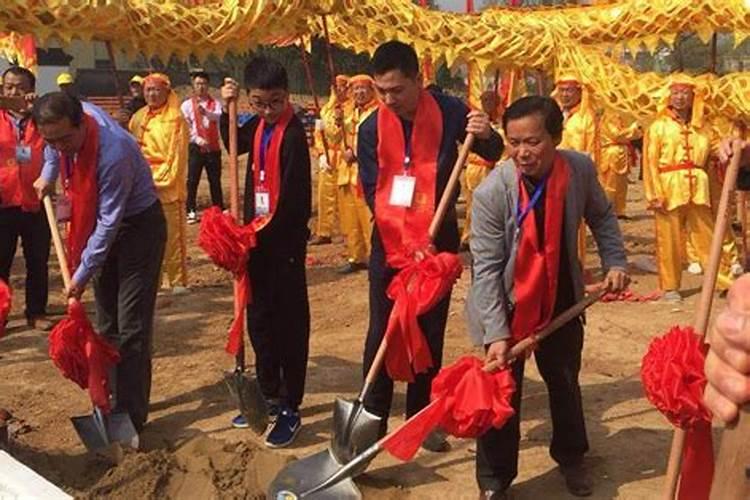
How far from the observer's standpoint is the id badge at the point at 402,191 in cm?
416

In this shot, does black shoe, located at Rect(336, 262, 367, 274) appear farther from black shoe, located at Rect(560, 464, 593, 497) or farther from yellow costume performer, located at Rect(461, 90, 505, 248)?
black shoe, located at Rect(560, 464, 593, 497)

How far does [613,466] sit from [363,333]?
282 cm

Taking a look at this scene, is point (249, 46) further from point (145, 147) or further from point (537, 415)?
point (537, 415)

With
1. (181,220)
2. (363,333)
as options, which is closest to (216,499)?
(363,333)

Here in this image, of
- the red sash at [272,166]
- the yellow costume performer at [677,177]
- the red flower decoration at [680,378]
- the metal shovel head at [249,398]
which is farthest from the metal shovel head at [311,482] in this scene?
the yellow costume performer at [677,177]

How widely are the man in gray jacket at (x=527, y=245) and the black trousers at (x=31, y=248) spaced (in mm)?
4412

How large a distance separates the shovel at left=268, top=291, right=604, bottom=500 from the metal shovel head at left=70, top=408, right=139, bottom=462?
2.90 ft

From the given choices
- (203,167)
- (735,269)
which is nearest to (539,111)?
(735,269)

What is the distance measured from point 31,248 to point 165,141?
135cm

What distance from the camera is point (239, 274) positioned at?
4.44m

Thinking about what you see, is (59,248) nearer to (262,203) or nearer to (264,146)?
(262,203)

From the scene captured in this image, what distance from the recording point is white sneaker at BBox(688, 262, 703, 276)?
327 inches

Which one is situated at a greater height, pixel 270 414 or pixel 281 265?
pixel 281 265

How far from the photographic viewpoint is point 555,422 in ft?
13.0
